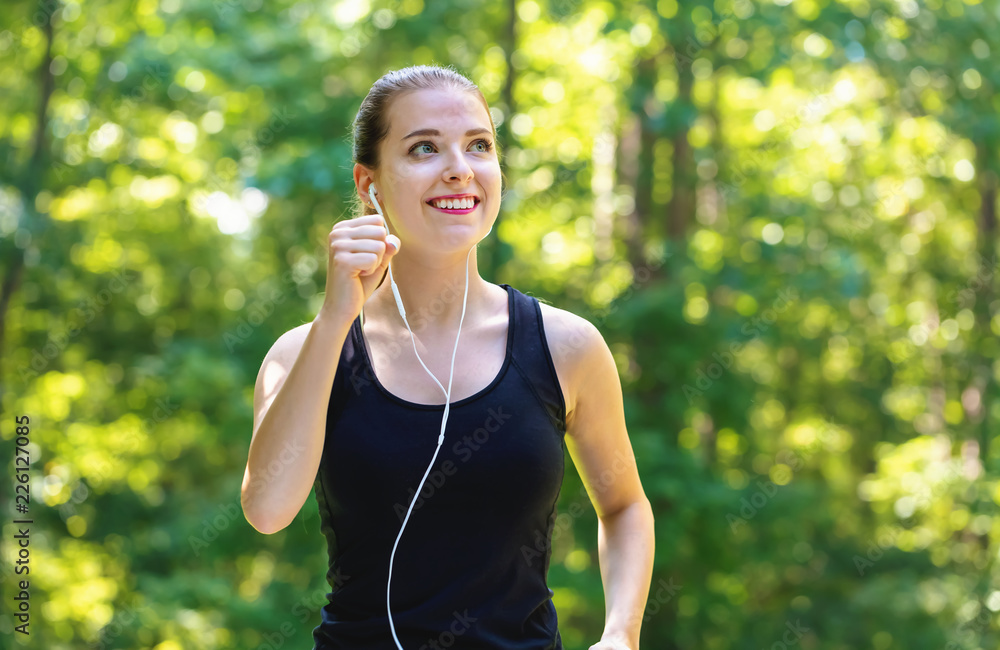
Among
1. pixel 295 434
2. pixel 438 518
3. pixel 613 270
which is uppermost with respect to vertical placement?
pixel 295 434

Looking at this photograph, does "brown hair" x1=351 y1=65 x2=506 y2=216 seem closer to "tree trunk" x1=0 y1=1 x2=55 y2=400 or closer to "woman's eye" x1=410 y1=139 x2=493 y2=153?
"woman's eye" x1=410 y1=139 x2=493 y2=153

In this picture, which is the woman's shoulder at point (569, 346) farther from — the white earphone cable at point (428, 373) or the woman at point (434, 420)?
the white earphone cable at point (428, 373)

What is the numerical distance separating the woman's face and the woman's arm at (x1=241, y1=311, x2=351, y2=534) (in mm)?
289

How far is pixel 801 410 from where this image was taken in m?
10.1

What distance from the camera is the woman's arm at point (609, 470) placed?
5.79 ft

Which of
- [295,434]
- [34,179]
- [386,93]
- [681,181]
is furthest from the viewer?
[681,181]

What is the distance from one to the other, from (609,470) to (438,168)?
68 cm

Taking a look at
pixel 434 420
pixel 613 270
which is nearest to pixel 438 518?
pixel 434 420

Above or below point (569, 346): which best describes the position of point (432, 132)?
above

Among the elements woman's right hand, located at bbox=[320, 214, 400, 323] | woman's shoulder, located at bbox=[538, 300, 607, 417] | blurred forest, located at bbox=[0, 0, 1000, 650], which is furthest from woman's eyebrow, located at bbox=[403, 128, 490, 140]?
blurred forest, located at bbox=[0, 0, 1000, 650]

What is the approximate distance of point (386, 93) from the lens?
184 cm

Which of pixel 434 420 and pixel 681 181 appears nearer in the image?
pixel 434 420

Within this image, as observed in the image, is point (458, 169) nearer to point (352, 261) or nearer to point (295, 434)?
point (352, 261)

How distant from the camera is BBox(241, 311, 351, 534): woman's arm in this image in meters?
1.57
